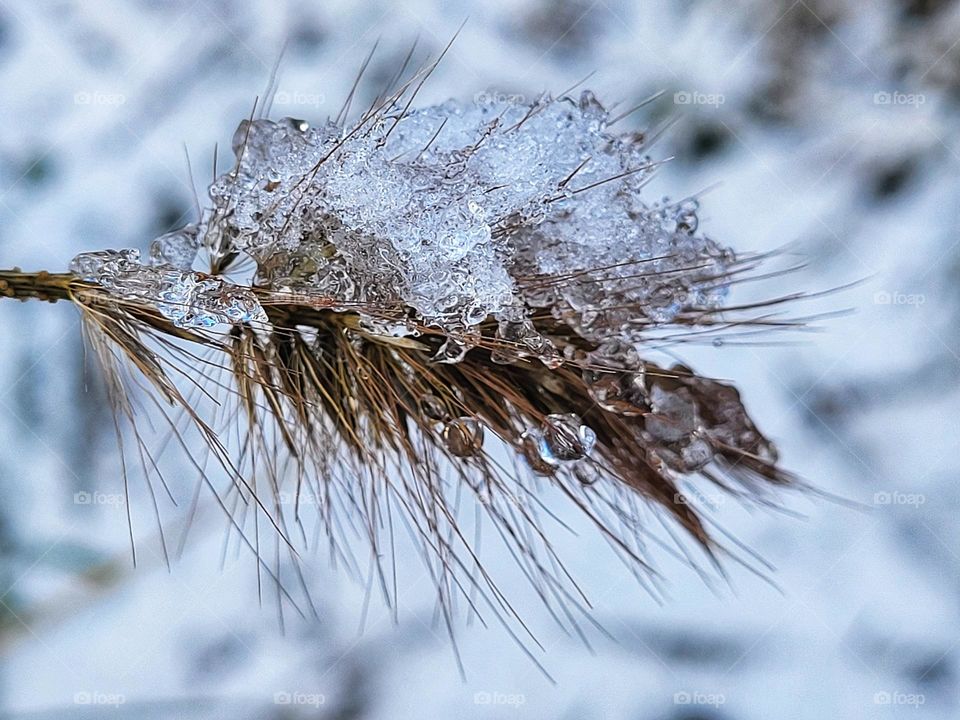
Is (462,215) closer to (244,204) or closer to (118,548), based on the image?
(244,204)

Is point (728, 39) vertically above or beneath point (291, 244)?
above

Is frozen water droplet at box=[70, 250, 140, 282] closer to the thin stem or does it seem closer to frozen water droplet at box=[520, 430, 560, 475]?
the thin stem

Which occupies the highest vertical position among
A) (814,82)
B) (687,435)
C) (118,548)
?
(814,82)

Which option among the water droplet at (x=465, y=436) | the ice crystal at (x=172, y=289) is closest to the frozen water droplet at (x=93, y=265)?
the ice crystal at (x=172, y=289)

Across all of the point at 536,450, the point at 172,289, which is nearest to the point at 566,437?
the point at 536,450

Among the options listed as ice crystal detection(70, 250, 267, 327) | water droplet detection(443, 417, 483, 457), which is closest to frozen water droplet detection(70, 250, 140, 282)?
ice crystal detection(70, 250, 267, 327)

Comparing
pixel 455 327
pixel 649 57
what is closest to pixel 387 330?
pixel 455 327

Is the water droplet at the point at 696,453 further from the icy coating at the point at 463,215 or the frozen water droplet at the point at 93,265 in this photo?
the frozen water droplet at the point at 93,265

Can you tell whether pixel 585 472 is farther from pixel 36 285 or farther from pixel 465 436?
pixel 36 285
